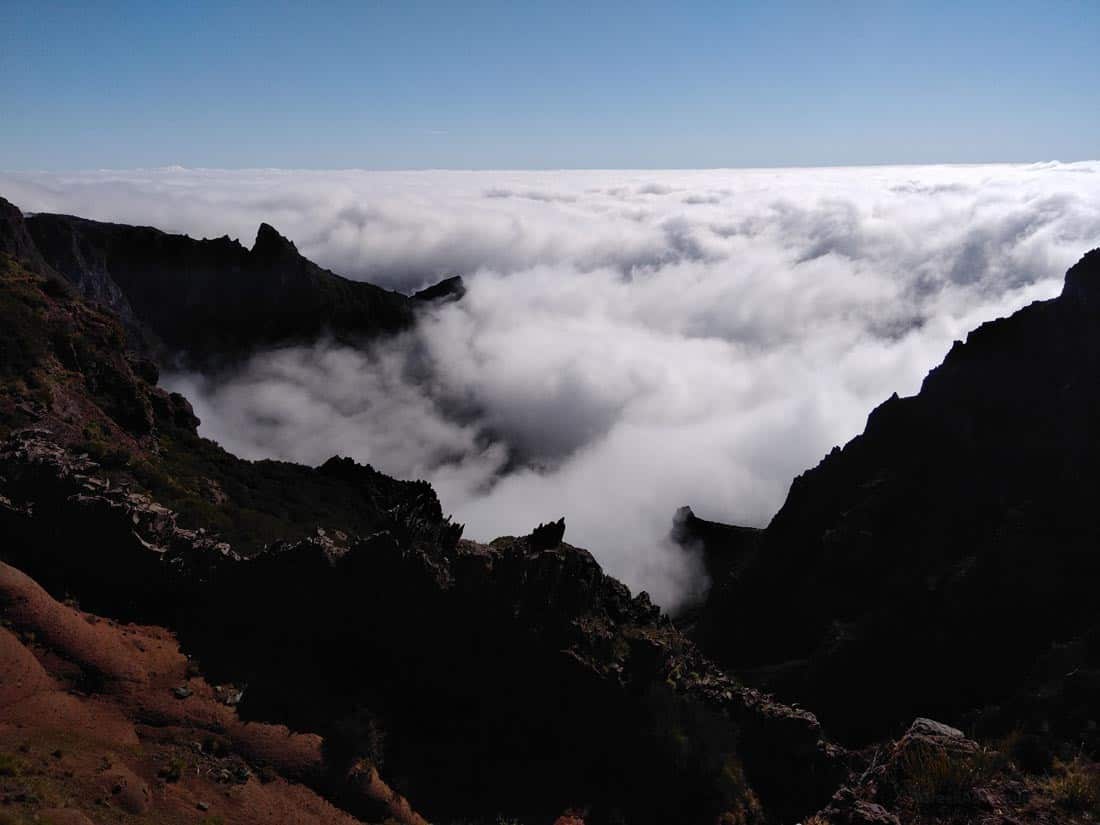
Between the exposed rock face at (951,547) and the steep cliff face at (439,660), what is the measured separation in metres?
21.8

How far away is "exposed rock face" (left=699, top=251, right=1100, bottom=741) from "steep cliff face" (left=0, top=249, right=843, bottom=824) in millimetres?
21811

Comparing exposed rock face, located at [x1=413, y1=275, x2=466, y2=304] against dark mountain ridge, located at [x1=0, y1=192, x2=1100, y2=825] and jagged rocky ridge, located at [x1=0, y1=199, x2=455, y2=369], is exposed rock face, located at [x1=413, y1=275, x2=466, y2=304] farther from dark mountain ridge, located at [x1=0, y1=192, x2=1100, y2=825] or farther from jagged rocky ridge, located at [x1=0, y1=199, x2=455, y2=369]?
dark mountain ridge, located at [x1=0, y1=192, x2=1100, y2=825]

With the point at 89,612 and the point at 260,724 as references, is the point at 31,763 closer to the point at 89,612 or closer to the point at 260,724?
the point at 260,724

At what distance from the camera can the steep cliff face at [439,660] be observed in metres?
18.3

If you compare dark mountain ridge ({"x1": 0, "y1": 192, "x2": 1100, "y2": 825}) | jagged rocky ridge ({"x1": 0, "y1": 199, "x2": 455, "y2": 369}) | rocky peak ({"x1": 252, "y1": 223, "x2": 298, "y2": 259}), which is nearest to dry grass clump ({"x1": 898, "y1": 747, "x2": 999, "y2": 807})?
dark mountain ridge ({"x1": 0, "y1": 192, "x2": 1100, "y2": 825})

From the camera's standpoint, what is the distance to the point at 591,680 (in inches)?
794

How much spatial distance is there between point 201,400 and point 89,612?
304 feet

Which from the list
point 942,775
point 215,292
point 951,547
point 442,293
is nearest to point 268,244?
point 215,292

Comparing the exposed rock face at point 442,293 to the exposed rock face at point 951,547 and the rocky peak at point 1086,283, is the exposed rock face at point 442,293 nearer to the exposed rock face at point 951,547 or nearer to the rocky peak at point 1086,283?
the exposed rock face at point 951,547

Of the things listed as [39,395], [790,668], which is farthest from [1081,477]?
[39,395]

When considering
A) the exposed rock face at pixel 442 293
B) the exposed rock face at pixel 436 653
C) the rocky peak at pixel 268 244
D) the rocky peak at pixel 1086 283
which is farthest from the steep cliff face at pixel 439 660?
the exposed rock face at pixel 442 293

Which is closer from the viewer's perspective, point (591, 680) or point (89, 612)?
point (89, 612)

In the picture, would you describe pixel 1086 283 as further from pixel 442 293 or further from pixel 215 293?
pixel 442 293

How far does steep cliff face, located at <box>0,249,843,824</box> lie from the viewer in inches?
722
